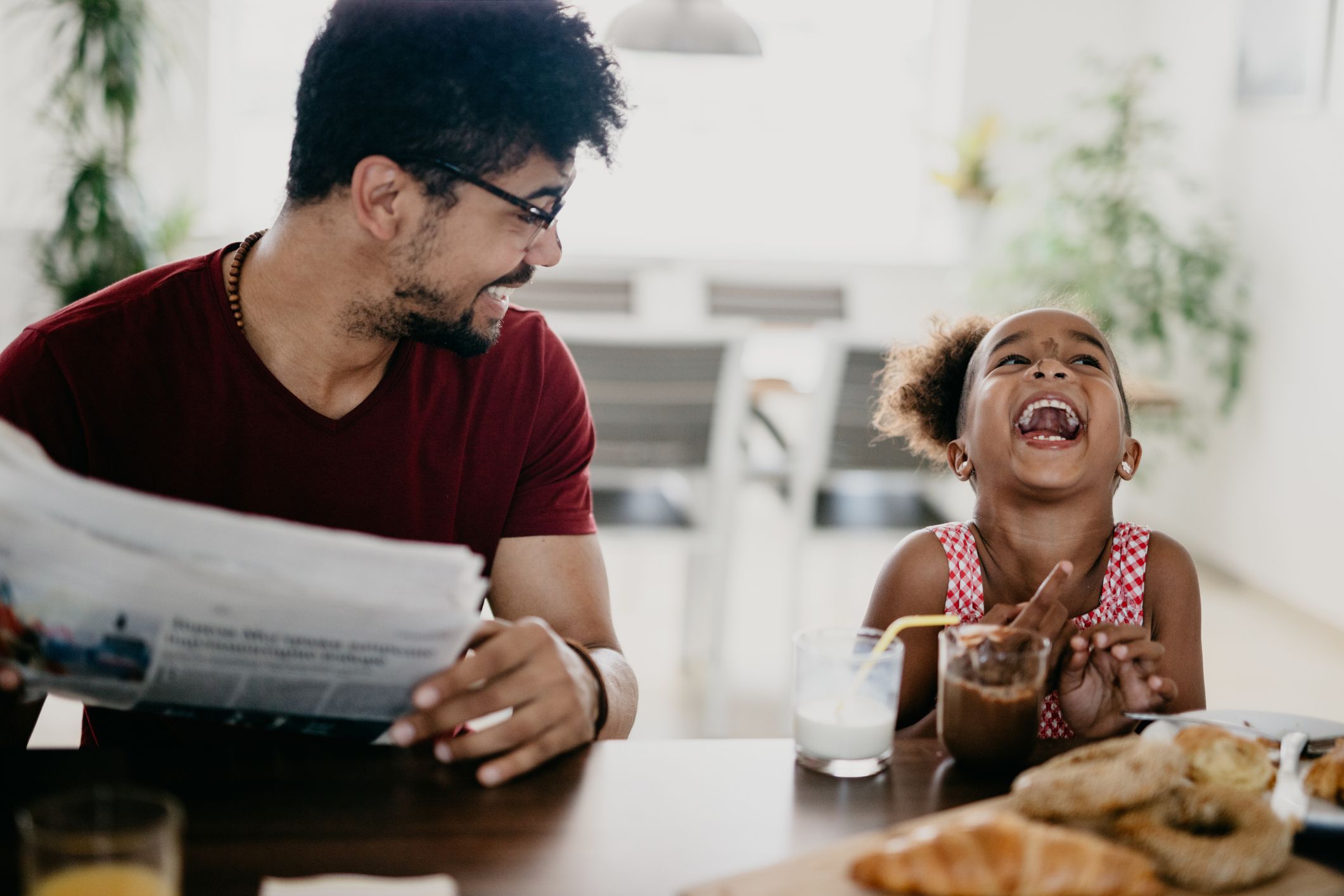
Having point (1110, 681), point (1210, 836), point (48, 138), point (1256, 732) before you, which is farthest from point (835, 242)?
point (1210, 836)

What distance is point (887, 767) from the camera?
1014mm

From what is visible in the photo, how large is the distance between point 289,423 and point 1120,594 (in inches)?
35.5

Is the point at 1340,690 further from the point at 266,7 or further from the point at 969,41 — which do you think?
the point at 266,7

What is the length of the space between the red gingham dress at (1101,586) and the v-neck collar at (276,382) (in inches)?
24.8

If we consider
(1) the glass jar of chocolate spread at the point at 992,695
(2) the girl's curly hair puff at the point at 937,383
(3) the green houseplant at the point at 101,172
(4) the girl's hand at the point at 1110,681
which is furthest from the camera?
(3) the green houseplant at the point at 101,172

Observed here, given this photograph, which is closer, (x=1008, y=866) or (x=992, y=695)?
(x=1008, y=866)

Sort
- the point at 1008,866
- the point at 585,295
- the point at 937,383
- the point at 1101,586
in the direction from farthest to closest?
1. the point at 585,295
2. the point at 937,383
3. the point at 1101,586
4. the point at 1008,866

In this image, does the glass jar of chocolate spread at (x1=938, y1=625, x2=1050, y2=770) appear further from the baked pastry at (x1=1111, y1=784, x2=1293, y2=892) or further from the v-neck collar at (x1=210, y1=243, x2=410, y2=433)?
the v-neck collar at (x1=210, y1=243, x2=410, y2=433)

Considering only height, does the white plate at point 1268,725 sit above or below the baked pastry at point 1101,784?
below

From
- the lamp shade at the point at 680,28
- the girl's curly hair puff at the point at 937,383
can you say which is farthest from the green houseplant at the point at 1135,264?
the girl's curly hair puff at the point at 937,383

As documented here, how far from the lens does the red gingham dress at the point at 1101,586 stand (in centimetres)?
141

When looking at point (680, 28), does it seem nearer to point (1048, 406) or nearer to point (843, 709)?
point (1048, 406)

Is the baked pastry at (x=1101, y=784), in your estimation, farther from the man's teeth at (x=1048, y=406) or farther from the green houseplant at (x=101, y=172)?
the green houseplant at (x=101, y=172)

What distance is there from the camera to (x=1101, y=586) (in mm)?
1436
